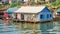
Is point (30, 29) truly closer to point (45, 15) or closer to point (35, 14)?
point (35, 14)

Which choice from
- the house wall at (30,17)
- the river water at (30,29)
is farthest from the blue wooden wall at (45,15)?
the river water at (30,29)

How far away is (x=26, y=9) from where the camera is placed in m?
20.3

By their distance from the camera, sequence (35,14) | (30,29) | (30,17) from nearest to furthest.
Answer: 1. (30,29)
2. (35,14)
3. (30,17)

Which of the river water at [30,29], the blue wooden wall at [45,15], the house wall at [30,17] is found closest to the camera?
the river water at [30,29]

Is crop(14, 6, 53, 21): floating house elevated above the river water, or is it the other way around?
crop(14, 6, 53, 21): floating house

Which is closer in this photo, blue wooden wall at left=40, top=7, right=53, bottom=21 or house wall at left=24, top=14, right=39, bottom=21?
house wall at left=24, top=14, right=39, bottom=21

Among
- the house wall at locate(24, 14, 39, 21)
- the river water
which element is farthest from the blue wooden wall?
the river water

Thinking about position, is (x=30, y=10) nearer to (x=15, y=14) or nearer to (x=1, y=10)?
(x=15, y=14)

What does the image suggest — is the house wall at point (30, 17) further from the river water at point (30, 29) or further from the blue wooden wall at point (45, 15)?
the river water at point (30, 29)

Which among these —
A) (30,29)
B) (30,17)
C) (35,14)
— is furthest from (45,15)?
(30,29)

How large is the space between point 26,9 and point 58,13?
149 inches

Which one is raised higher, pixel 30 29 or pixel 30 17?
pixel 30 17

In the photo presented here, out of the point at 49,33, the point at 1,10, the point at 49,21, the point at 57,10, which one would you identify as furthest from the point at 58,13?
the point at 49,33

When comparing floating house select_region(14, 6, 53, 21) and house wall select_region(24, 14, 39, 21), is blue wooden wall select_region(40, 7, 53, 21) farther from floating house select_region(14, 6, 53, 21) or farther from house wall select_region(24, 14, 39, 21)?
house wall select_region(24, 14, 39, 21)
